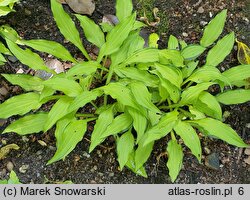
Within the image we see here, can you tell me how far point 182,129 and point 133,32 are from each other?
69 cm

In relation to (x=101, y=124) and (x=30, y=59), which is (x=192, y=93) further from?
(x=30, y=59)

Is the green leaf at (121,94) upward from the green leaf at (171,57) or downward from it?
downward

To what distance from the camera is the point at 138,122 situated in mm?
2609

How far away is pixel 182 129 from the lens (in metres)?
2.61

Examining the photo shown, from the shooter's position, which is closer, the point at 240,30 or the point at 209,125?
the point at 209,125

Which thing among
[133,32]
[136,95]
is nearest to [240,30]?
[133,32]

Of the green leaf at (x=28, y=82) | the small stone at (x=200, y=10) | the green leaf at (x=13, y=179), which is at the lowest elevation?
the green leaf at (x=13, y=179)

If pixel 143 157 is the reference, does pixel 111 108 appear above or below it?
above

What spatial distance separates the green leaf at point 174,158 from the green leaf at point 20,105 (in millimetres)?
833

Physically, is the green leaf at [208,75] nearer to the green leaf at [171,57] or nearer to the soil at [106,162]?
the green leaf at [171,57]

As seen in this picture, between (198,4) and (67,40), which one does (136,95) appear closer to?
(67,40)

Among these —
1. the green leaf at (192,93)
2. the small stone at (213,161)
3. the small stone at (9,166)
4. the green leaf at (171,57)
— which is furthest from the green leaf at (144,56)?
the small stone at (9,166)

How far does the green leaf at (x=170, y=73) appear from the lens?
2621 millimetres

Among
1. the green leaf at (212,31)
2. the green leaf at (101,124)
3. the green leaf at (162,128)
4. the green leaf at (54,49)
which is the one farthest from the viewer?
the green leaf at (212,31)
